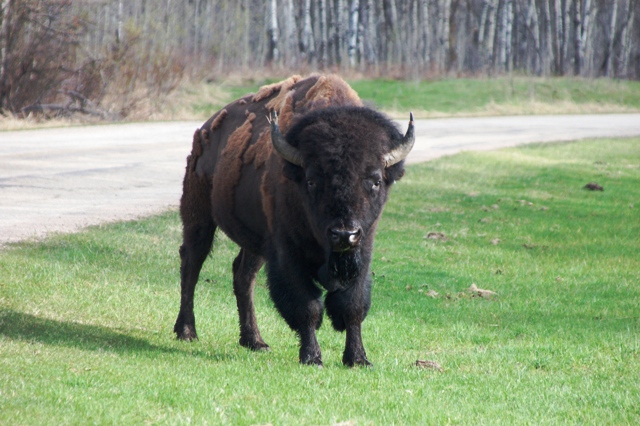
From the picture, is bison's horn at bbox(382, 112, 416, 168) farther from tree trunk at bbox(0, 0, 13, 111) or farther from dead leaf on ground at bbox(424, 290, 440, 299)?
tree trunk at bbox(0, 0, 13, 111)

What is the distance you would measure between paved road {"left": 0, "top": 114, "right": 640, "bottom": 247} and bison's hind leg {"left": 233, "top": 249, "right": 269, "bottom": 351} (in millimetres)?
3890

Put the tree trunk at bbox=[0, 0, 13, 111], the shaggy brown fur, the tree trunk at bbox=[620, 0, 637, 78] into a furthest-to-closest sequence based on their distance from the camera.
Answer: the tree trunk at bbox=[620, 0, 637, 78]
the tree trunk at bbox=[0, 0, 13, 111]
the shaggy brown fur

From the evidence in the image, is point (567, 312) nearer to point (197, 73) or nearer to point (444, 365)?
point (444, 365)

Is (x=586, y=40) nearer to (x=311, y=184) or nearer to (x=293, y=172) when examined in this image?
(x=293, y=172)

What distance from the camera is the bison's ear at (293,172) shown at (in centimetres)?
646

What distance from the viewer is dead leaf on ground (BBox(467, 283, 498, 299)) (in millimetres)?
9951

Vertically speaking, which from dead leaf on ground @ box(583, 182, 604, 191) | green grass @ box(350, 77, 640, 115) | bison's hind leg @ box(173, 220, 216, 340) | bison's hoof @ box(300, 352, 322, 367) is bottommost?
green grass @ box(350, 77, 640, 115)

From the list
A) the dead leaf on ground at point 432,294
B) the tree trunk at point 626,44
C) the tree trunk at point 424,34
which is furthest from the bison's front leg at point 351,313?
the tree trunk at point 626,44

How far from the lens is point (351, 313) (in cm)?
660

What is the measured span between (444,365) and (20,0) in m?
24.7

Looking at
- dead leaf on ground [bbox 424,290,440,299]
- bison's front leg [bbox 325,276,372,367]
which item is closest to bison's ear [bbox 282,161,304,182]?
bison's front leg [bbox 325,276,372,367]

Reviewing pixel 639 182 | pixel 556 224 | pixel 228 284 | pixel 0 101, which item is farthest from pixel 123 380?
pixel 0 101

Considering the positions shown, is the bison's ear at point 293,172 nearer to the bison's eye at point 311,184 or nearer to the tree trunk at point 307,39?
the bison's eye at point 311,184

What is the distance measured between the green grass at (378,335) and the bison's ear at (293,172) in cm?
137
